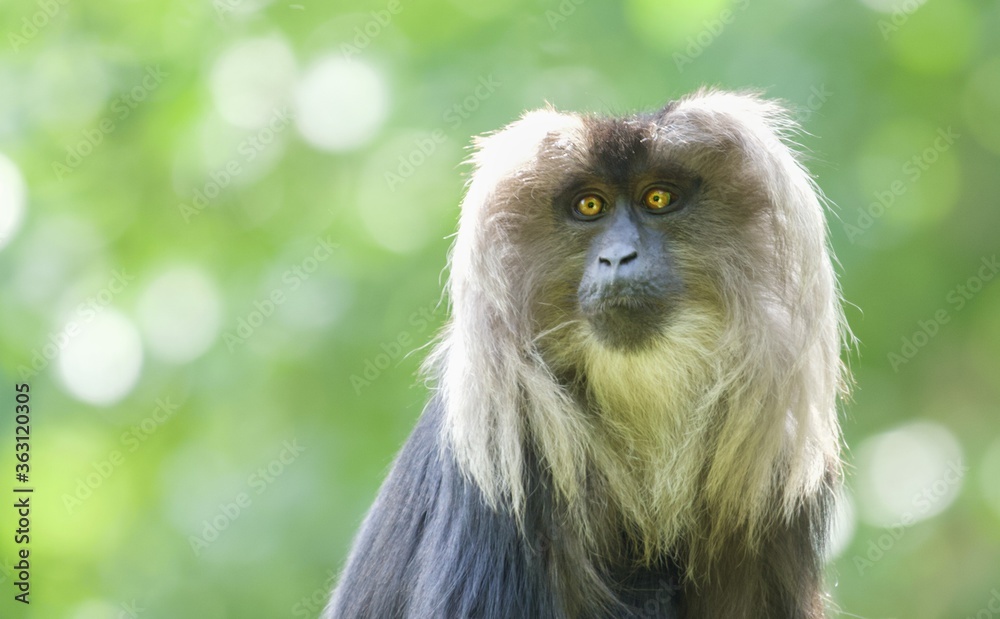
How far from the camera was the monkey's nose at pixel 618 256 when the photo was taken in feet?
13.9

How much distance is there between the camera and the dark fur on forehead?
4.44 meters

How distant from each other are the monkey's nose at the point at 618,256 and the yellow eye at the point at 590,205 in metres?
0.28

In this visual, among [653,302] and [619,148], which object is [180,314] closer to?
[619,148]

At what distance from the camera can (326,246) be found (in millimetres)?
7531

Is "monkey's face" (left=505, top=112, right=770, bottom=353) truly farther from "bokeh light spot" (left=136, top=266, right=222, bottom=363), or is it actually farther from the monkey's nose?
"bokeh light spot" (left=136, top=266, right=222, bottom=363)

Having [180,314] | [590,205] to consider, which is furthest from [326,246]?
[590,205]

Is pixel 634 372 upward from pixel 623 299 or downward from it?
downward

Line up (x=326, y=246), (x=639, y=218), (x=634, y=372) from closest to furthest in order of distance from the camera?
1. (x=634, y=372)
2. (x=639, y=218)
3. (x=326, y=246)

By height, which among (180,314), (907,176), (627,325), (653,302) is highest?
(907,176)

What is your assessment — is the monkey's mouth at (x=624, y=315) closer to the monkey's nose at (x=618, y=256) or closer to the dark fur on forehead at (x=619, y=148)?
the monkey's nose at (x=618, y=256)

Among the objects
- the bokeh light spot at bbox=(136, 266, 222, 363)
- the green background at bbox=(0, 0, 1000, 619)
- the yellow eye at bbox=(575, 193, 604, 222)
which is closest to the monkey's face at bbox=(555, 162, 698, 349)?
the yellow eye at bbox=(575, 193, 604, 222)

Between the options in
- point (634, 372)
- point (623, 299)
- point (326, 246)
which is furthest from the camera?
point (326, 246)

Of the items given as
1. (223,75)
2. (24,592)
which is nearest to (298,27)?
(223,75)

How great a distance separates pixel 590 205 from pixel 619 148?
0.25 meters
